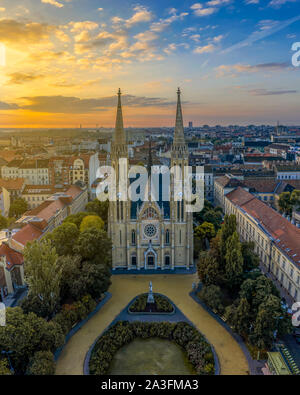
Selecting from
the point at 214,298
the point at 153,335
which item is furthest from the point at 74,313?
the point at 214,298

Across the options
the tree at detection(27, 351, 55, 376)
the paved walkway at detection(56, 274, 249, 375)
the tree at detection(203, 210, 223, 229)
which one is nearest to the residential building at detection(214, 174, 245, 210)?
the tree at detection(203, 210, 223, 229)

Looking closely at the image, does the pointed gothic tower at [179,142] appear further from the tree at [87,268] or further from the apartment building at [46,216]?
the apartment building at [46,216]

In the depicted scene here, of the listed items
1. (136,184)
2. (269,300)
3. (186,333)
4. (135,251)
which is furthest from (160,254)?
(269,300)

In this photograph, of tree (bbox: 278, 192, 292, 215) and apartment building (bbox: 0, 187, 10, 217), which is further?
apartment building (bbox: 0, 187, 10, 217)

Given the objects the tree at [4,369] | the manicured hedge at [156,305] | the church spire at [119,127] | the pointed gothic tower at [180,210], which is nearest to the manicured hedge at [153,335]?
the manicured hedge at [156,305]

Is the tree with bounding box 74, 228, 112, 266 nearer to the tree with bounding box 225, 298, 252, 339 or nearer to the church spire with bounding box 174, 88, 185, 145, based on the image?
the church spire with bounding box 174, 88, 185, 145

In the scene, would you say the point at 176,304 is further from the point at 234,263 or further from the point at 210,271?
the point at 234,263
